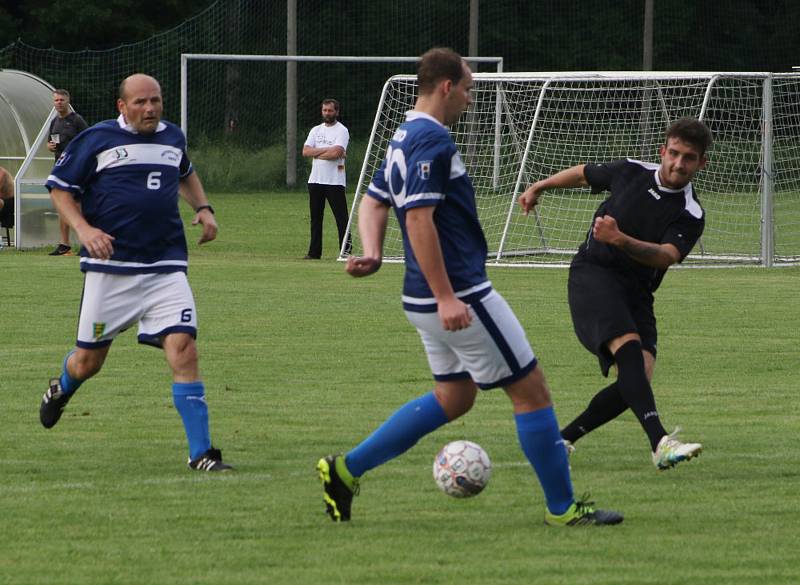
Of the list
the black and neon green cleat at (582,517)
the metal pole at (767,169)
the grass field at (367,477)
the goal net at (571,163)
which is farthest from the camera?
the goal net at (571,163)

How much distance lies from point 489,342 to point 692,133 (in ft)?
6.11

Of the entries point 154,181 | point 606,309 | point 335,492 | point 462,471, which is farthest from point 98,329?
point 606,309

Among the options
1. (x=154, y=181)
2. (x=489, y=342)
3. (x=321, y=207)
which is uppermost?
(x=154, y=181)

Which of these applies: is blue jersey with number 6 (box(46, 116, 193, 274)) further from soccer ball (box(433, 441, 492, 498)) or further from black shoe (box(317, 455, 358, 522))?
soccer ball (box(433, 441, 492, 498))

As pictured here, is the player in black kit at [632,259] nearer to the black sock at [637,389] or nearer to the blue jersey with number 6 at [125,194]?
the black sock at [637,389]

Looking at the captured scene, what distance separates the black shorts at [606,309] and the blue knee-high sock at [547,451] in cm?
135

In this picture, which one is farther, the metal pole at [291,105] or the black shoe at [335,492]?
the metal pole at [291,105]

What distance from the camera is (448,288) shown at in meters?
5.62

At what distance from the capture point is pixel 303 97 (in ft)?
147

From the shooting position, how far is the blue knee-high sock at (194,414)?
7273mm

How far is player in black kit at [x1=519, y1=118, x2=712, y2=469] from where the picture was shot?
709 cm

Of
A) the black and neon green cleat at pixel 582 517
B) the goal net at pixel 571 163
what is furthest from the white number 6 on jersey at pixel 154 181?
the goal net at pixel 571 163

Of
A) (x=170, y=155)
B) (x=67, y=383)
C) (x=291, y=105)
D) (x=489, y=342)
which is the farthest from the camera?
(x=291, y=105)

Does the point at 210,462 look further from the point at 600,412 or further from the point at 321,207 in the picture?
the point at 321,207
